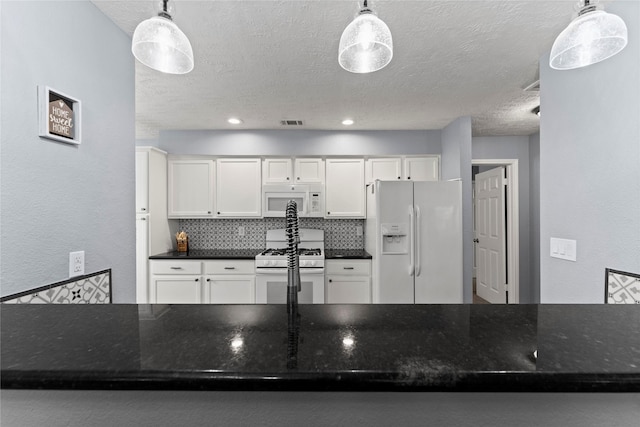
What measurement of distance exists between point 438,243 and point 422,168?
1184mm

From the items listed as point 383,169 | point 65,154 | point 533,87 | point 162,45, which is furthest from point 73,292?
point 533,87

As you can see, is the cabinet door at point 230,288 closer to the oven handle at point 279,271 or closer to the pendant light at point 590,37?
the oven handle at point 279,271

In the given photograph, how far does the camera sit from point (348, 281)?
12.0 feet

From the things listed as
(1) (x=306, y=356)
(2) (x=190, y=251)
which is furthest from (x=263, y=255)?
(1) (x=306, y=356)

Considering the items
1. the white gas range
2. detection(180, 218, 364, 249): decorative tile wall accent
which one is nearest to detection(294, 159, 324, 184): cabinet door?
detection(180, 218, 364, 249): decorative tile wall accent

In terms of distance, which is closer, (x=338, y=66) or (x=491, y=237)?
(x=338, y=66)

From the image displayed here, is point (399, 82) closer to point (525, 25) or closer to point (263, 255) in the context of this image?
point (525, 25)

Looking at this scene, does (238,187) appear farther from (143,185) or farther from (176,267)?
(176,267)

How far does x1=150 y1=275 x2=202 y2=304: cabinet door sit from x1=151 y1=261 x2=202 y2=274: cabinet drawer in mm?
58

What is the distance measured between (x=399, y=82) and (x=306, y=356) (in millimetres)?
2560

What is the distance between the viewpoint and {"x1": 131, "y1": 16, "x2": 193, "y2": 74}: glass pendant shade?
3.14 ft

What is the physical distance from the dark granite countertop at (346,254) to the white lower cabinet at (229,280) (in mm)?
944

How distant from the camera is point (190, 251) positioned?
13.6 feet

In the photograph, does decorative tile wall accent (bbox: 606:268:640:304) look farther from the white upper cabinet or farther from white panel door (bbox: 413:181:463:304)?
the white upper cabinet
